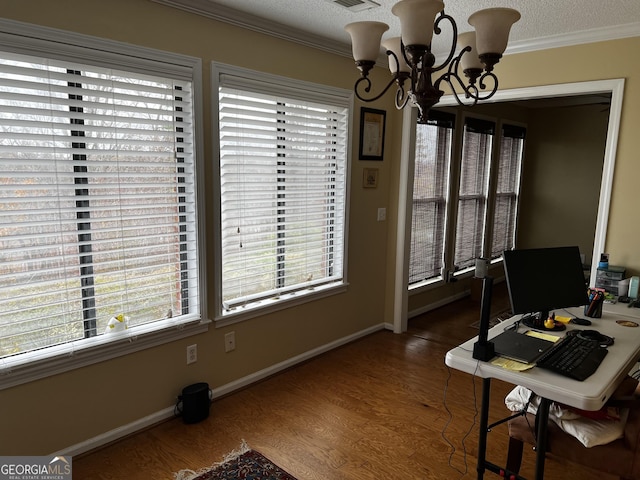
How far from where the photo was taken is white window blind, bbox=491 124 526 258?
18.8ft


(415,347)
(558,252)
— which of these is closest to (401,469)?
(558,252)

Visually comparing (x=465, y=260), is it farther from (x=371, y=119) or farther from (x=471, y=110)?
(x=371, y=119)

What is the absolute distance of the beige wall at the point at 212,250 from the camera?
2154mm

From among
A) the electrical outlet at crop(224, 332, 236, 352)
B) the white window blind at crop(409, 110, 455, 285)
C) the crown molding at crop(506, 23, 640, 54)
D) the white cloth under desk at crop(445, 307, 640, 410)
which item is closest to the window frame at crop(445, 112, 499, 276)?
the white window blind at crop(409, 110, 455, 285)

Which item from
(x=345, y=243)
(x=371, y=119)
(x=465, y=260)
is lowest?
(x=465, y=260)

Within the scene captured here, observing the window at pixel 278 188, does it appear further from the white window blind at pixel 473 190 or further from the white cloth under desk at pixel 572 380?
the white window blind at pixel 473 190

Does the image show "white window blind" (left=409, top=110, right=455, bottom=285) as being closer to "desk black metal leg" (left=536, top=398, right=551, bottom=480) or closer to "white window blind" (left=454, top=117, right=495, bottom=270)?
"white window blind" (left=454, top=117, right=495, bottom=270)

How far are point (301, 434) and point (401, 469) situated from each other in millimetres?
597

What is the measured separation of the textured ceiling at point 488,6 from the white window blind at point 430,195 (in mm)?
1497

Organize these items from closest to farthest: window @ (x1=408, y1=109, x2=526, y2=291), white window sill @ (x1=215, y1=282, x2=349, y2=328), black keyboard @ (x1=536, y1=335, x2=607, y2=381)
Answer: black keyboard @ (x1=536, y1=335, x2=607, y2=381), white window sill @ (x1=215, y1=282, x2=349, y2=328), window @ (x1=408, y1=109, x2=526, y2=291)

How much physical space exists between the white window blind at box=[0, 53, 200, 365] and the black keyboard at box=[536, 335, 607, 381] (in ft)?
6.27

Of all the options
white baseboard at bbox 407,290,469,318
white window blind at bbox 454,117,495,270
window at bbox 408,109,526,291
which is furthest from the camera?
white window blind at bbox 454,117,495,270

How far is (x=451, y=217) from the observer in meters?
4.98

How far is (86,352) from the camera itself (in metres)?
2.27
